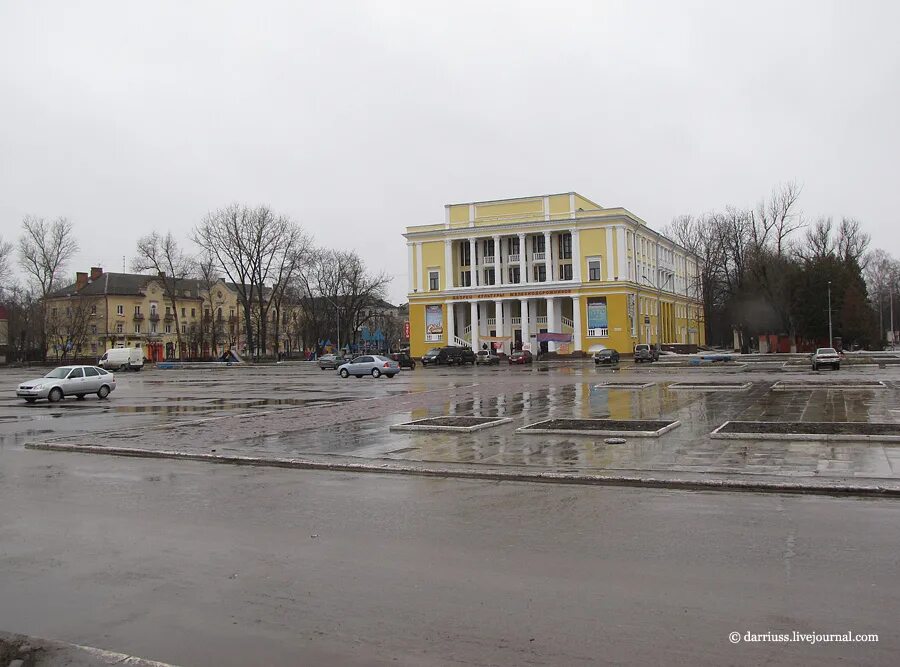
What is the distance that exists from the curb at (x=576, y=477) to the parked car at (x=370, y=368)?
110 feet

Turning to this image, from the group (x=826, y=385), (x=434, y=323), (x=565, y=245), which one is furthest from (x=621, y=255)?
(x=826, y=385)

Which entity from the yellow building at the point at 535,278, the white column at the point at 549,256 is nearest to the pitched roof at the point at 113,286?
the yellow building at the point at 535,278

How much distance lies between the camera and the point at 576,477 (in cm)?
1011

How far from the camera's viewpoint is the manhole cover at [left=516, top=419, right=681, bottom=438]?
14.2 metres

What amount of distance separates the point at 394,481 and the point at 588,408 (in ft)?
37.2

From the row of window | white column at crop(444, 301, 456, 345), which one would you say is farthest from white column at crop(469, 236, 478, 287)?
white column at crop(444, 301, 456, 345)

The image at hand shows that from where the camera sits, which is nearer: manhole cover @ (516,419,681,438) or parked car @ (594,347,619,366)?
manhole cover @ (516,419,681,438)

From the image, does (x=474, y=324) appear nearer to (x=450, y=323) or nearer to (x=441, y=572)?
(x=450, y=323)

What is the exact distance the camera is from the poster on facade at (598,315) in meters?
82.4

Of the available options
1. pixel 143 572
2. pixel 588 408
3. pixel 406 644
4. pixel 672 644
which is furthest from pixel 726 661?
pixel 588 408

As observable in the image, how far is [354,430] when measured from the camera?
16703mm

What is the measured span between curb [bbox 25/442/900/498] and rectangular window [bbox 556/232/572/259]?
78608 mm

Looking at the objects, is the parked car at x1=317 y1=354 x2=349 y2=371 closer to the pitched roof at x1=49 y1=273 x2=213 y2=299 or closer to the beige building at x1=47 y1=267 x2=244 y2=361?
the beige building at x1=47 y1=267 x2=244 y2=361

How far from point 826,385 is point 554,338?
55.2m
